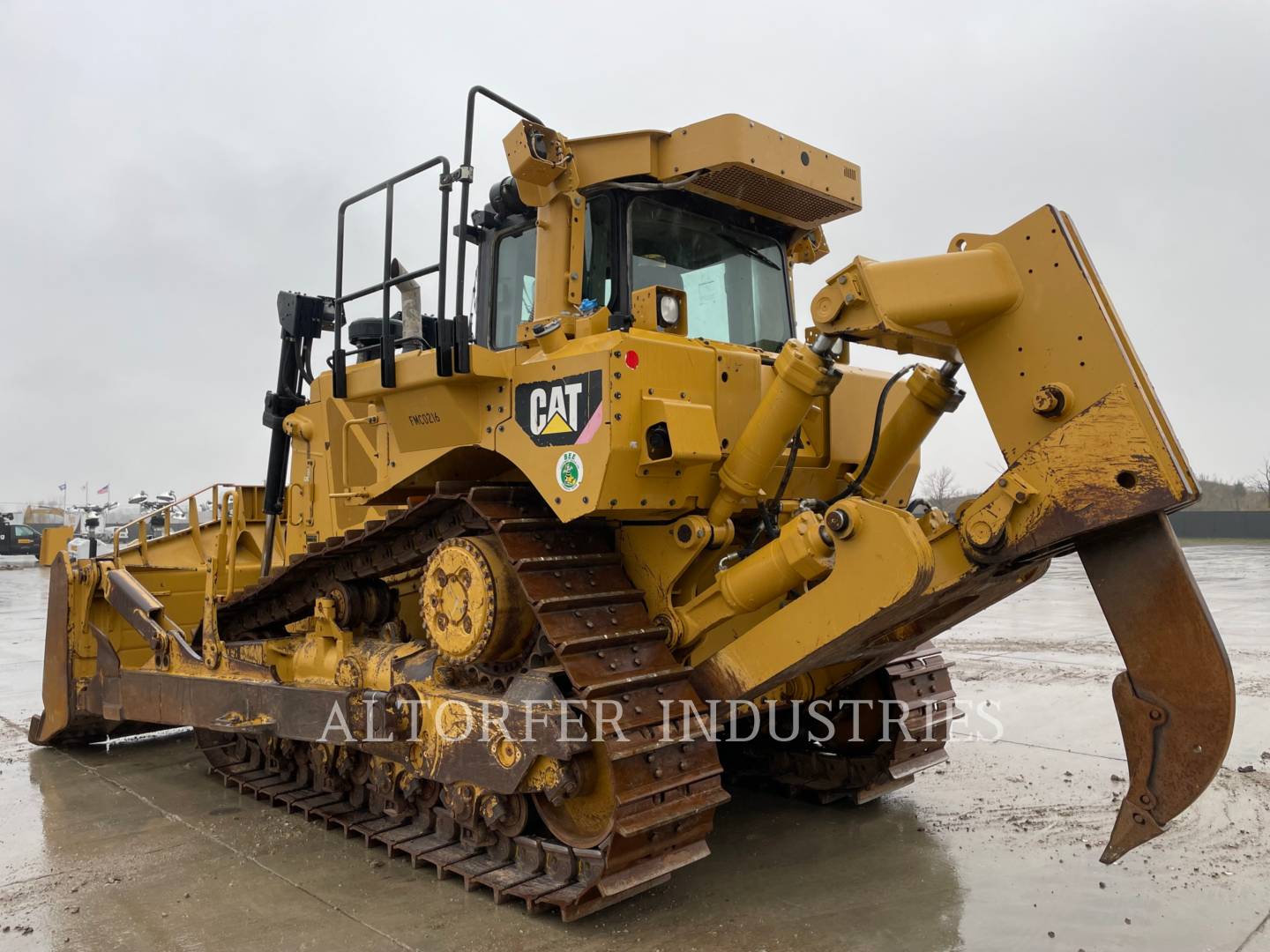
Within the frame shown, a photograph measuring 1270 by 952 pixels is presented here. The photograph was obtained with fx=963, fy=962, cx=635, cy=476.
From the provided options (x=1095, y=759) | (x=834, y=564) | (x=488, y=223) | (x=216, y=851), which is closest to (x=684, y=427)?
(x=834, y=564)

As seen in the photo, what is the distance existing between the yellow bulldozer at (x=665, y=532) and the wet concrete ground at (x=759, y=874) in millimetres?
246

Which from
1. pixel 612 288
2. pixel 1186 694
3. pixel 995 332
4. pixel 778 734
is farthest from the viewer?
pixel 778 734

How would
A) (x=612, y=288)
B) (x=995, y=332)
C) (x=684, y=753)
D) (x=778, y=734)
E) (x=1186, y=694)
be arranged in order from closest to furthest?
(x=1186, y=694) < (x=995, y=332) < (x=684, y=753) < (x=612, y=288) < (x=778, y=734)

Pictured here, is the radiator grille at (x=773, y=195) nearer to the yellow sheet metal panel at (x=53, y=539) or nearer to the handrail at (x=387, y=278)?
the handrail at (x=387, y=278)

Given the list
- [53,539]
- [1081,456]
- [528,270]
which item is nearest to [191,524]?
[53,539]

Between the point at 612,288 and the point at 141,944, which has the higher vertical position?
the point at 612,288

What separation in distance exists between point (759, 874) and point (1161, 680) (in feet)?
6.76

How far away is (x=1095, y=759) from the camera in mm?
6211

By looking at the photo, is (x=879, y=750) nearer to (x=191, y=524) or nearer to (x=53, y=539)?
(x=191, y=524)

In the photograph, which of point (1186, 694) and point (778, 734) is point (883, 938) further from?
point (778, 734)

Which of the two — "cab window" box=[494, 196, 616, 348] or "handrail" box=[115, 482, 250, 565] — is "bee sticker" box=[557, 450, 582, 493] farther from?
"handrail" box=[115, 482, 250, 565]

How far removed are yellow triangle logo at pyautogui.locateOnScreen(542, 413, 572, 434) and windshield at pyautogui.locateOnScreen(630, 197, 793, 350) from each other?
0.86m

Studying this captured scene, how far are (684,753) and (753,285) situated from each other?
2572 millimetres

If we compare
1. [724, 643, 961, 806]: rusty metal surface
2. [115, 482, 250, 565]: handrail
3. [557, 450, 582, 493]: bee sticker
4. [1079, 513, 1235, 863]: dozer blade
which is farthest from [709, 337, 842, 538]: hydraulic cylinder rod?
[115, 482, 250, 565]: handrail
